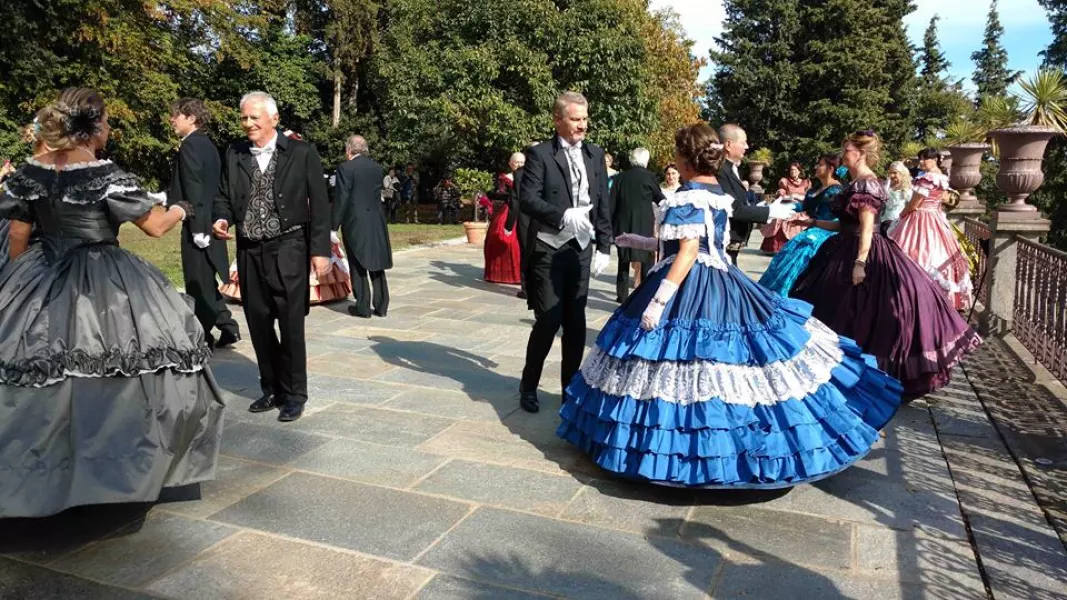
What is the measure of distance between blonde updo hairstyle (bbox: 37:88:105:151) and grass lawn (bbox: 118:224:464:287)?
22.8 feet

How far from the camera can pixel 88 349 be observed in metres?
3.29

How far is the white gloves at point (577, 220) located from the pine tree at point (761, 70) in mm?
34450

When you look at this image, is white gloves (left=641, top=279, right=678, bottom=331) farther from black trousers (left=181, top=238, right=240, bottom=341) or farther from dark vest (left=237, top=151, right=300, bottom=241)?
black trousers (left=181, top=238, right=240, bottom=341)

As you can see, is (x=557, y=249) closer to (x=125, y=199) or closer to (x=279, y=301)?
(x=279, y=301)

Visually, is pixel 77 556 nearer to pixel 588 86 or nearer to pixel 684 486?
pixel 684 486

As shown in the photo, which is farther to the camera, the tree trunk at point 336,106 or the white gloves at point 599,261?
the tree trunk at point 336,106

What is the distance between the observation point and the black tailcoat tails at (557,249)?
4754 mm

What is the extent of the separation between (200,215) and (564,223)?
290cm

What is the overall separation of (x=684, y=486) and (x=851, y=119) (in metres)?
35.6

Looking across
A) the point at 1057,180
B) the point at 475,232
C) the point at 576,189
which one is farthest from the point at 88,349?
the point at 1057,180

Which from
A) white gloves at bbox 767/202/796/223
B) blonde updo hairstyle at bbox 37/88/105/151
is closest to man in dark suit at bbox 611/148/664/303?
white gloves at bbox 767/202/796/223

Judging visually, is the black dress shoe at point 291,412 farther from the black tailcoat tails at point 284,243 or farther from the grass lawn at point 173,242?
the grass lawn at point 173,242

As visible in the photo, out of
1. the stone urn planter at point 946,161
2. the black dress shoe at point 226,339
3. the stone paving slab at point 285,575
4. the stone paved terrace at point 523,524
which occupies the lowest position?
the stone paving slab at point 285,575

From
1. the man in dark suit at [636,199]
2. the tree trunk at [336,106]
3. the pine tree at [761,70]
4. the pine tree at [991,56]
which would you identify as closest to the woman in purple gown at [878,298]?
the man in dark suit at [636,199]
